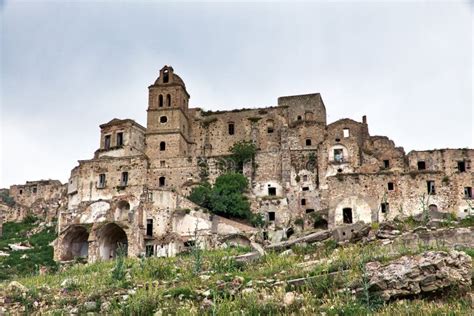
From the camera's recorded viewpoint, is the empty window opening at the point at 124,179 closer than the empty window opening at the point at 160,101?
Yes

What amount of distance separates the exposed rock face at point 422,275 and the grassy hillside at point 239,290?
1.08ft

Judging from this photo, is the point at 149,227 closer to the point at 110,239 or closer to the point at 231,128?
the point at 110,239

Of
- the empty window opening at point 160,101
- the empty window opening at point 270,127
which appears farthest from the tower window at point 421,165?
the empty window opening at point 160,101

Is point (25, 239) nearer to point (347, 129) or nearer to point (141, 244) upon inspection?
point (141, 244)

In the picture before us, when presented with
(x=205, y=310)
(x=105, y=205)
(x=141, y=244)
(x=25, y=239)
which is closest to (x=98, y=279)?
(x=205, y=310)

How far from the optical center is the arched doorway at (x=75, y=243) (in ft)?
141

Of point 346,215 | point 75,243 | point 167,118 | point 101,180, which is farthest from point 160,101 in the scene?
point 346,215

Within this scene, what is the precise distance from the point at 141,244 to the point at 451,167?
2554 cm

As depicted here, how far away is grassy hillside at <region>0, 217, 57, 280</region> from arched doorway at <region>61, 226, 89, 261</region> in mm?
1276

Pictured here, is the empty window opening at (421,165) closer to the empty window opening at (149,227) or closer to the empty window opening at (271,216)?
the empty window opening at (271,216)

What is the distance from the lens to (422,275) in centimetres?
1609

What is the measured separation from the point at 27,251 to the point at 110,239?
24.0 ft

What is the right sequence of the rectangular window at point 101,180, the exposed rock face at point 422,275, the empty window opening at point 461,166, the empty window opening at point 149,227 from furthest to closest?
the rectangular window at point 101,180
the empty window opening at point 461,166
the empty window opening at point 149,227
the exposed rock face at point 422,275

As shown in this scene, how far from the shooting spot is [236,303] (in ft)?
52.0
